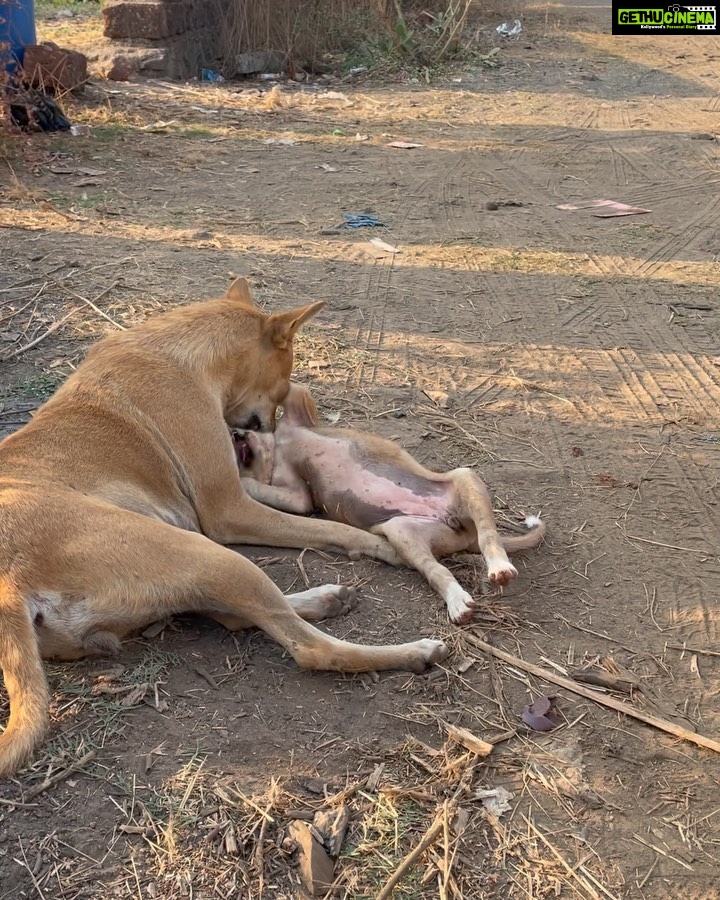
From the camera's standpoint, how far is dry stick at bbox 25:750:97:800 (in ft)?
9.73

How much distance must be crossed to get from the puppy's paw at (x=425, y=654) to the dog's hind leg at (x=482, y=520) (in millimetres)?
506

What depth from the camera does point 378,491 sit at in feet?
15.4

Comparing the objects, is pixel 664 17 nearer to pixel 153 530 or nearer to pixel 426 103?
pixel 426 103

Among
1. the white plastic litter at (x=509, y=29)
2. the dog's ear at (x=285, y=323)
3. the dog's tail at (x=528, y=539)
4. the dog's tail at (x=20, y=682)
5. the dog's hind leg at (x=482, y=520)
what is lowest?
the dog's tail at (x=528, y=539)

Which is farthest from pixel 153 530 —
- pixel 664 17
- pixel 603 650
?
pixel 664 17

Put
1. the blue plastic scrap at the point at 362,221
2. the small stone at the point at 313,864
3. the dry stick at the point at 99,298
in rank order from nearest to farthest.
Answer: the small stone at the point at 313,864 → the dry stick at the point at 99,298 → the blue plastic scrap at the point at 362,221

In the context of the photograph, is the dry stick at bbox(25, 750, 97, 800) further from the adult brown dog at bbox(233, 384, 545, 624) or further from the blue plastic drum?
the blue plastic drum

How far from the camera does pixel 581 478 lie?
16.7 feet

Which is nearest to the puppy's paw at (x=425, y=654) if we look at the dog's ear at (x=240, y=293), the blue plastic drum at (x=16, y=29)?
the dog's ear at (x=240, y=293)

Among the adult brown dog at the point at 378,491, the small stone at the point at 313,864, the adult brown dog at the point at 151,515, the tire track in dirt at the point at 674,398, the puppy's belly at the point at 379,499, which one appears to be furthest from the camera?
the puppy's belly at the point at 379,499

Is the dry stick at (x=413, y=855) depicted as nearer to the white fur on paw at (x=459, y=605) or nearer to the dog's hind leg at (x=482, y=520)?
the white fur on paw at (x=459, y=605)

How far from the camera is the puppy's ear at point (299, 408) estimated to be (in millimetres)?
5125

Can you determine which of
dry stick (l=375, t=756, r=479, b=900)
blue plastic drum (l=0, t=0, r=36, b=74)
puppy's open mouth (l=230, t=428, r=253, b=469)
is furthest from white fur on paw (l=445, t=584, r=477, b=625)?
blue plastic drum (l=0, t=0, r=36, b=74)

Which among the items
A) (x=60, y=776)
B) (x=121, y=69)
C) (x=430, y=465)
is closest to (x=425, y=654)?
(x=60, y=776)
